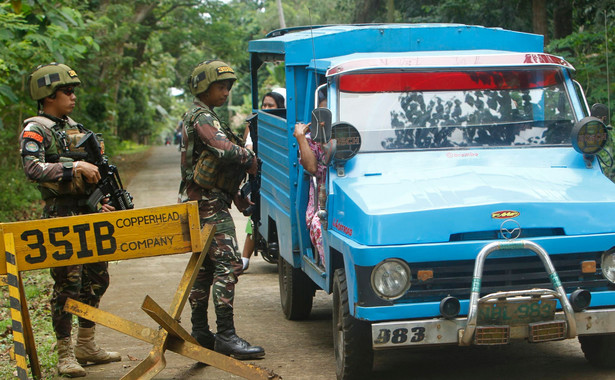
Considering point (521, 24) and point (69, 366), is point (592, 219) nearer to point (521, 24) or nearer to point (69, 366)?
point (69, 366)

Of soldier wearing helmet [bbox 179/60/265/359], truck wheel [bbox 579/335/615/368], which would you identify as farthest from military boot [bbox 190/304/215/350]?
truck wheel [bbox 579/335/615/368]

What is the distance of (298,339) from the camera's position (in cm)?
714

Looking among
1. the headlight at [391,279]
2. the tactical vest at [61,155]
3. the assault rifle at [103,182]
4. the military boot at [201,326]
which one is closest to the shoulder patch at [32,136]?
the tactical vest at [61,155]

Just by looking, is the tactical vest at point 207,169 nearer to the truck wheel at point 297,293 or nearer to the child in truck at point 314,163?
the child in truck at point 314,163

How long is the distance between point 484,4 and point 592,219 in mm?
13927

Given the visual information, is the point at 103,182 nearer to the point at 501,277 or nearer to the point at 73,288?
the point at 73,288

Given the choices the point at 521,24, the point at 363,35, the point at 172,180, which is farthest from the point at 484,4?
the point at 363,35

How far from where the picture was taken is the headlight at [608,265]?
17.1 ft

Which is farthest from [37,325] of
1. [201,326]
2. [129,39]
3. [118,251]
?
[129,39]

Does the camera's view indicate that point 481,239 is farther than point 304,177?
No

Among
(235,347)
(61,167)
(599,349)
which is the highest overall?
(61,167)

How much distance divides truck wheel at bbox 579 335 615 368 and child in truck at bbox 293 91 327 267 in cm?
191

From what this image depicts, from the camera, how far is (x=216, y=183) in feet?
21.4

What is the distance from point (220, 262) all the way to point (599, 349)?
271 centimetres
